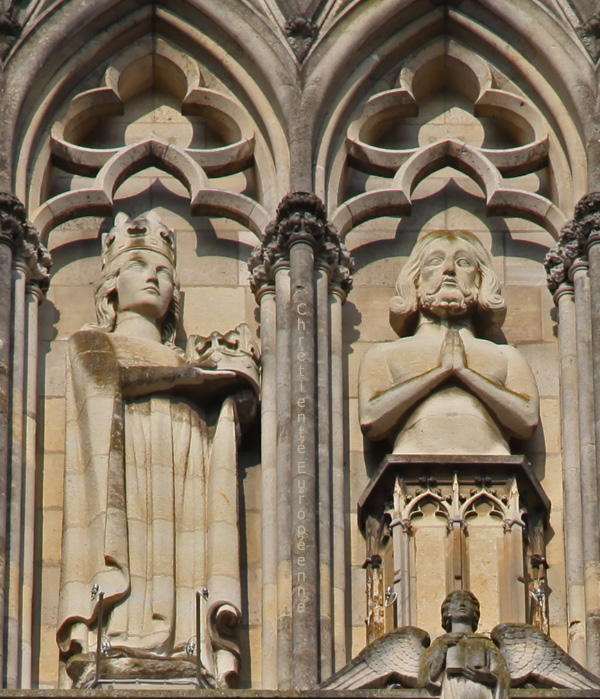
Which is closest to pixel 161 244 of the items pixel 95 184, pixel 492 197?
pixel 95 184

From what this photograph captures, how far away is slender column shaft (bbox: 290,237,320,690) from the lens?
760 inches

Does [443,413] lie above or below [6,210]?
below

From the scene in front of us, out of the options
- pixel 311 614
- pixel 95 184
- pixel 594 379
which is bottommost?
pixel 311 614

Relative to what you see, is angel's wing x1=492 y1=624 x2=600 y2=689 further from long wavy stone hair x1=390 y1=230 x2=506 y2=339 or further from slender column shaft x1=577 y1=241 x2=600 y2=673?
long wavy stone hair x1=390 y1=230 x2=506 y2=339

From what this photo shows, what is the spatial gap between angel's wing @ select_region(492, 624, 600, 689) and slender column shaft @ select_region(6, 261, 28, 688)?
2743mm

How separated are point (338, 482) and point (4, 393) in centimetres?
200

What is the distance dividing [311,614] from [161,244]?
2.84 m

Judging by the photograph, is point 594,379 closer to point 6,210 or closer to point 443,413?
point 443,413

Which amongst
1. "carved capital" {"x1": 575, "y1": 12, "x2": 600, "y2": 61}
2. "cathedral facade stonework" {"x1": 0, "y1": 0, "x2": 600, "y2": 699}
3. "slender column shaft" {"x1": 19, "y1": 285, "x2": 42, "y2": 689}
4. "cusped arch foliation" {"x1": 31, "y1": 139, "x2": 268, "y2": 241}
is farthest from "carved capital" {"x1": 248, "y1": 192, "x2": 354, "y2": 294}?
"carved capital" {"x1": 575, "y1": 12, "x2": 600, "y2": 61}

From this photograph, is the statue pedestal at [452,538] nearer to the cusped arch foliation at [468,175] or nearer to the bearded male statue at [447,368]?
the bearded male statue at [447,368]

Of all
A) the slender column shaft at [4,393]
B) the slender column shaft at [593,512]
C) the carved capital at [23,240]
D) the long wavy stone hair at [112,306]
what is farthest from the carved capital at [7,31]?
the slender column shaft at [593,512]

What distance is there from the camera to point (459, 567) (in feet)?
64.4

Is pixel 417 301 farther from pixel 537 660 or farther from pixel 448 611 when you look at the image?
pixel 537 660

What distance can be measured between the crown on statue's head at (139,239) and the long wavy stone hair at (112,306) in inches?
3.1
